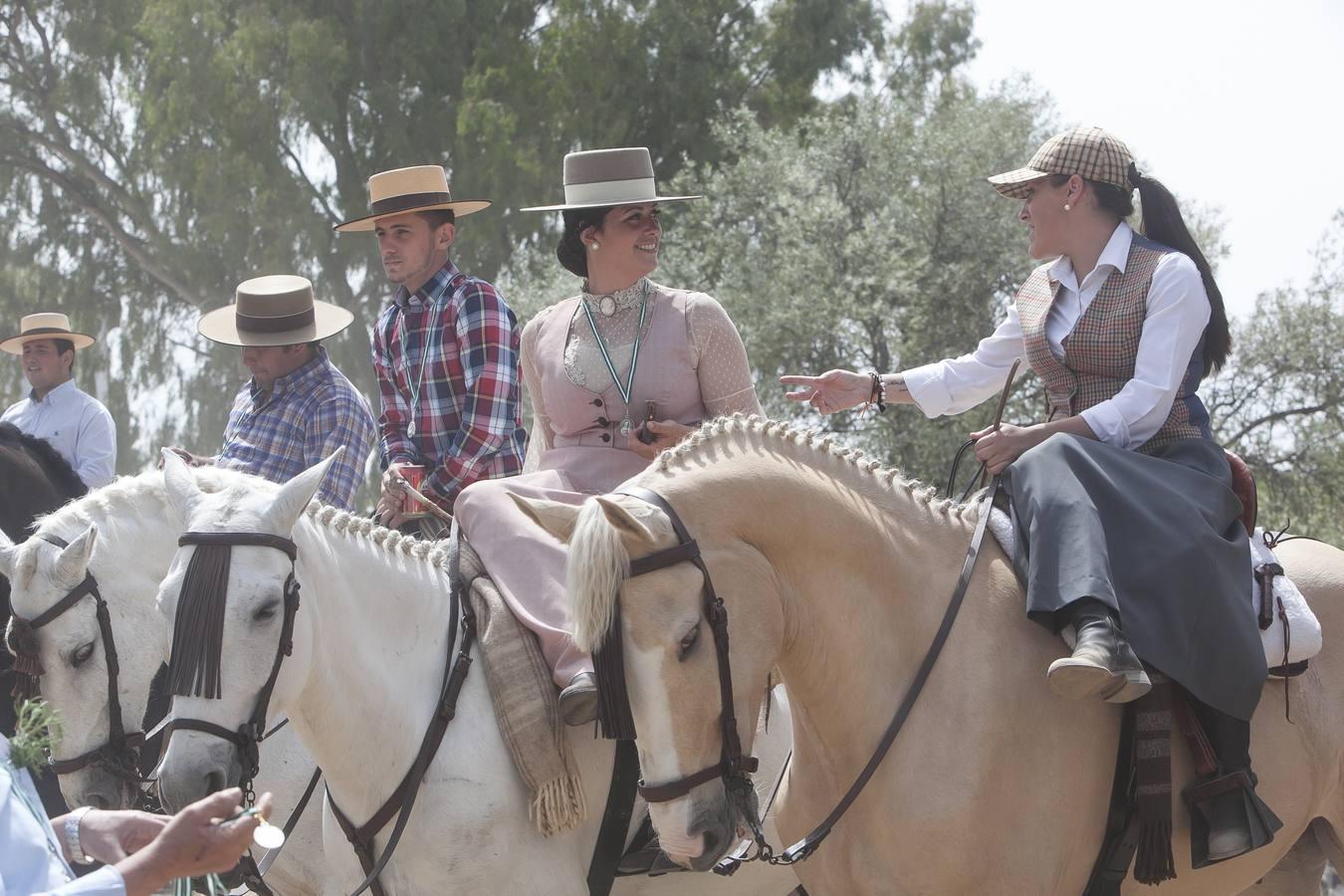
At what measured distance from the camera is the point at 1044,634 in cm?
383

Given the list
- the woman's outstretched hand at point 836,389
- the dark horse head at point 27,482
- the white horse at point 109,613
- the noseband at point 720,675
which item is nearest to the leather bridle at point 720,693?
the noseband at point 720,675

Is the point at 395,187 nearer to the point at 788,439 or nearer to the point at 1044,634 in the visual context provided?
the point at 788,439

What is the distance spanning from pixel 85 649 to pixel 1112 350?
12.0ft

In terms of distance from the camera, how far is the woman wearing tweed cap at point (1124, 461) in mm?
3695

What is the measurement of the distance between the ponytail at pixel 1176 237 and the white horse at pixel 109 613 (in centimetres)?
352

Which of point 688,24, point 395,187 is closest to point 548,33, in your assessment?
point 688,24

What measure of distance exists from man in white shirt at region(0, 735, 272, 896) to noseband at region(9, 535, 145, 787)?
96.0 inches

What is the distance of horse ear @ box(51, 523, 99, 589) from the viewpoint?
4734mm

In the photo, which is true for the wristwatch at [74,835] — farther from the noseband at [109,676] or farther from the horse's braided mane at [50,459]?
the horse's braided mane at [50,459]

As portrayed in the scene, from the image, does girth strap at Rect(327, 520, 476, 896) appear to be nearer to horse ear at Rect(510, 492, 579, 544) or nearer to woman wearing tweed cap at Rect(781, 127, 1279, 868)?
horse ear at Rect(510, 492, 579, 544)

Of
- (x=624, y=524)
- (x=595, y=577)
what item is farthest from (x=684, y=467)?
(x=595, y=577)

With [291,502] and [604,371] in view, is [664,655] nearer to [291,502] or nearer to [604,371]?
[291,502]

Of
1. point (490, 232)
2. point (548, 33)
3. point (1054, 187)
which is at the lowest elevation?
point (490, 232)

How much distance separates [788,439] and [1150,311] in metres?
1.18
